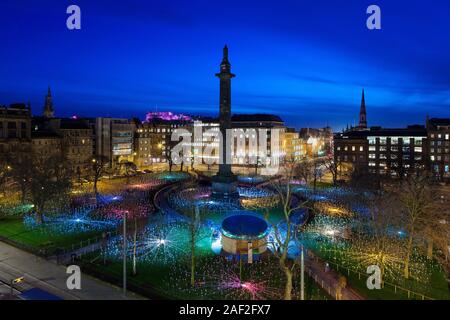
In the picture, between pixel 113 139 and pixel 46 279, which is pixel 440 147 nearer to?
pixel 113 139

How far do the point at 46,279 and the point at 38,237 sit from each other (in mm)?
12894

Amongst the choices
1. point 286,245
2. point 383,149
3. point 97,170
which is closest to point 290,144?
point 383,149

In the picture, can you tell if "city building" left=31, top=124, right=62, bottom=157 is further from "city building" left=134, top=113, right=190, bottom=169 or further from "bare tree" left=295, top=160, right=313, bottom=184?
"bare tree" left=295, top=160, right=313, bottom=184

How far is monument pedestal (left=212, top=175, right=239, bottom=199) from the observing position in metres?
63.5

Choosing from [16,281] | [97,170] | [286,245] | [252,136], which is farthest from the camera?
[252,136]

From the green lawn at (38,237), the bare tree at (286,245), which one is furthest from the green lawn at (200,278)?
the green lawn at (38,237)

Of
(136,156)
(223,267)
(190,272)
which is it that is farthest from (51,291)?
(136,156)

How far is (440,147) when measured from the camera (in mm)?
98812

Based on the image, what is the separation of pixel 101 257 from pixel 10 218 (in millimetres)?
21777

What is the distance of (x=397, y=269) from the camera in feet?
107

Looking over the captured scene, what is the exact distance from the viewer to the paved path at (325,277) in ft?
89.4

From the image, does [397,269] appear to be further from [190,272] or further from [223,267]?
[190,272]

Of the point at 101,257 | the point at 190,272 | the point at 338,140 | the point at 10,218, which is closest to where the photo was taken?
the point at 190,272
